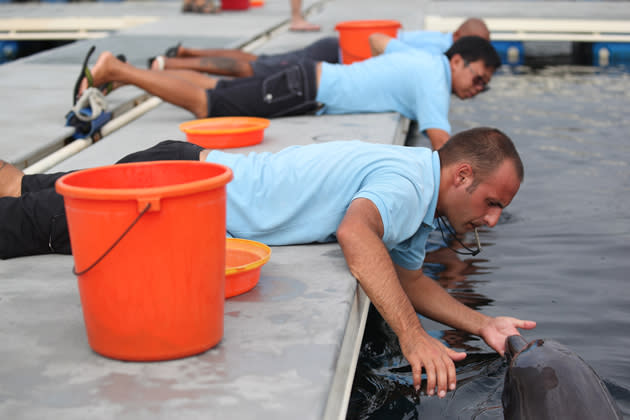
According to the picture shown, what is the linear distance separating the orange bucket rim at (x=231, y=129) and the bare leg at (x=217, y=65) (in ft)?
4.74

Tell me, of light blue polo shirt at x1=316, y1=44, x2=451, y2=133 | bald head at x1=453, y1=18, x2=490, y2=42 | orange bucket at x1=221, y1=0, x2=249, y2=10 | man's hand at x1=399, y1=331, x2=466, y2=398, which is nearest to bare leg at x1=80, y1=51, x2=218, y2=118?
light blue polo shirt at x1=316, y1=44, x2=451, y2=133

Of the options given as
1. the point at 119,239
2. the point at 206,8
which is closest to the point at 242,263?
the point at 119,239

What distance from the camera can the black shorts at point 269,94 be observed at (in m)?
4.93

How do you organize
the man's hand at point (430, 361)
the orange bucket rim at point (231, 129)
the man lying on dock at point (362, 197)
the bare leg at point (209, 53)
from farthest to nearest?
1. the bare leg at point (209, 53)
2. the orange bucket rim at point (231, 129)
3. the man lying on dock at point (362, 197)
4. the man's hand at point (430, 361)

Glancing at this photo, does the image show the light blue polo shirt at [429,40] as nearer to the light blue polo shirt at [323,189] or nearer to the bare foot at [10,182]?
the light blue polo shirt at [323,189]

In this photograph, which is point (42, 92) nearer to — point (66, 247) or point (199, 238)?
point (66, 247)

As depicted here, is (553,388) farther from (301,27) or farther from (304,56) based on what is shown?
(301,27)

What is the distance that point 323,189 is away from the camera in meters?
2.75

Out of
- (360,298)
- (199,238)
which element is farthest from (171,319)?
(360,298)

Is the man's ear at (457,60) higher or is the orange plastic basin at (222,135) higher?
the man's ear at (457,60)

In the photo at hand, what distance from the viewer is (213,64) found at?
19.9 feet

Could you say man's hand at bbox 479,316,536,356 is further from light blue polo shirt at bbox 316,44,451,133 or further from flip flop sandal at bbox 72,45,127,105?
flip flop sandal at bbox 72,45,127,105

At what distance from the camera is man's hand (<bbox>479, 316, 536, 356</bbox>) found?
280cm

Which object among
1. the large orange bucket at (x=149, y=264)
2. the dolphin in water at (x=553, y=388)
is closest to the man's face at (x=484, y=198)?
the dolphin in water at (x=553, y=388)
